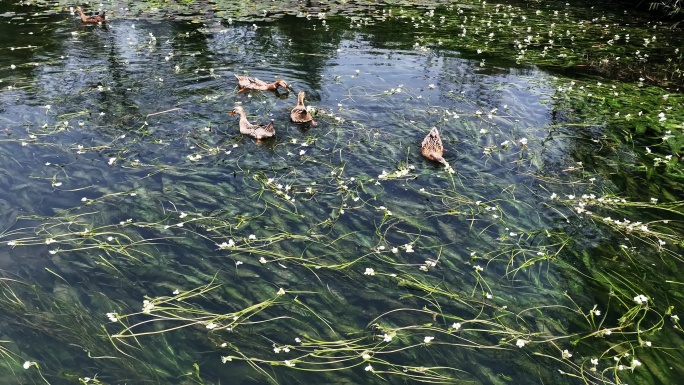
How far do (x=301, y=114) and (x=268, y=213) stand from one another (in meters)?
3.04

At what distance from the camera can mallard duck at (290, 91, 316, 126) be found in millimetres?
9500

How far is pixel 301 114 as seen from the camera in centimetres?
959

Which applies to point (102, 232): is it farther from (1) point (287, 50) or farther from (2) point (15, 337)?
(1) point (287, 50)

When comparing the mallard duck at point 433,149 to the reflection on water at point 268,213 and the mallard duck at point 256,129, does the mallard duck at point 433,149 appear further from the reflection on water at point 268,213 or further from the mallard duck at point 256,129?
A: the mallard duck at point 256,129

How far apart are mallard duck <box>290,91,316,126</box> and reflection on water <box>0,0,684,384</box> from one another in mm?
189

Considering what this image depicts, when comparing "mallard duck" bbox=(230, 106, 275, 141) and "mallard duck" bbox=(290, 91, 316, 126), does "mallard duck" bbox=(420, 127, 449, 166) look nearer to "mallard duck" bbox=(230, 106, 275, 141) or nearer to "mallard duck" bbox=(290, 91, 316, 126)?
"mallard duck" bbox=(290, 91, 316, 126)

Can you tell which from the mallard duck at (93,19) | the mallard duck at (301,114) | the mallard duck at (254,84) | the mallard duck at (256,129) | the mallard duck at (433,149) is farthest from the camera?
the mallard duck at (93,19)

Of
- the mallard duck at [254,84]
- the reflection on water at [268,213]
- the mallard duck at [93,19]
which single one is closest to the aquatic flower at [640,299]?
the reflection on water at [268,213]

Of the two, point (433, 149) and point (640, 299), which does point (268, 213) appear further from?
point (640, 299)

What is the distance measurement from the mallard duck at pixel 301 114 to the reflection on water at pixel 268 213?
0.19m

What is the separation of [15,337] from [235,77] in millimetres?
7760

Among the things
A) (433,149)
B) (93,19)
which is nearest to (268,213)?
(433,149)

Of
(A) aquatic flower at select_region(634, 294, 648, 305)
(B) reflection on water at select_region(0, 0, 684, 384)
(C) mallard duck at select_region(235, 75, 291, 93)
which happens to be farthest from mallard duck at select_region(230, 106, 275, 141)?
(A) aquatic flower at select_region(634, 294, 648, 305)

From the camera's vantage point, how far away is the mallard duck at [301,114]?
9.50 m
